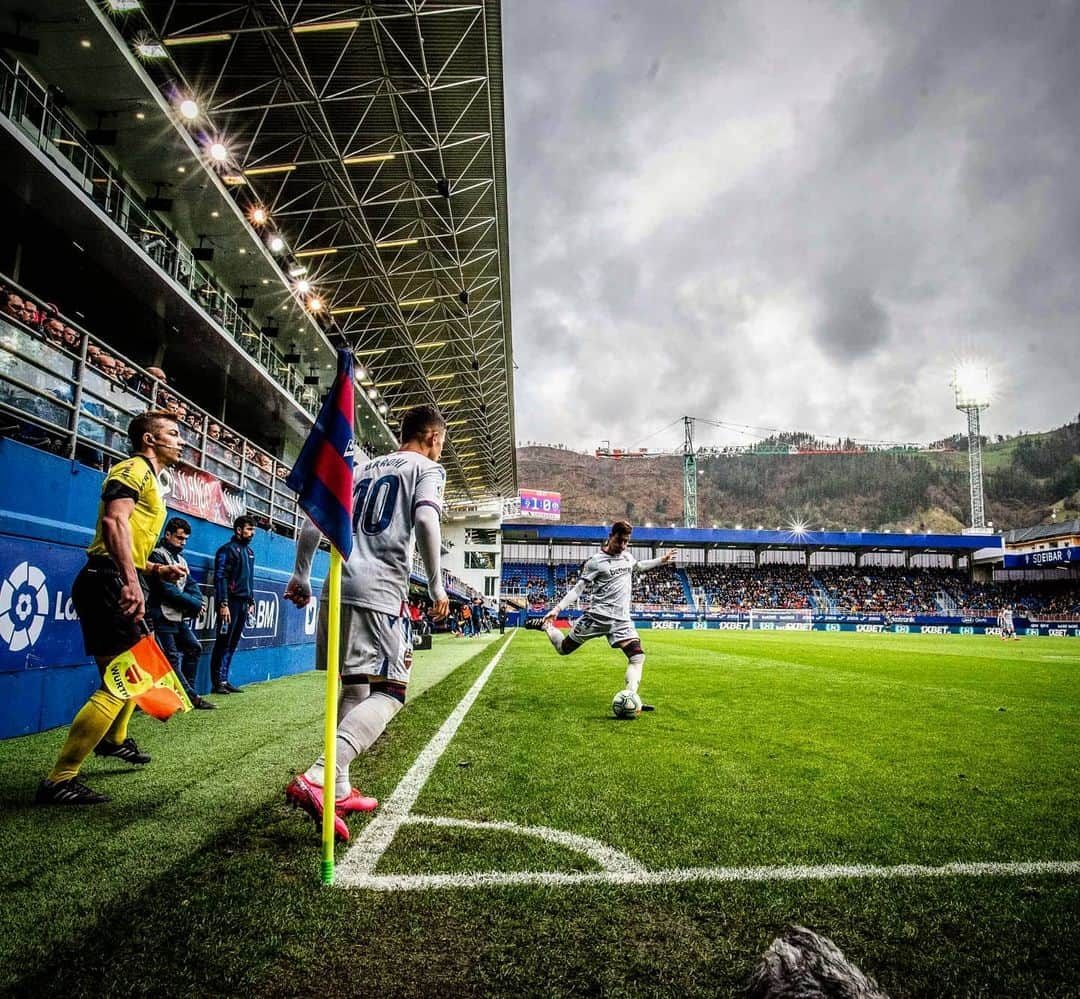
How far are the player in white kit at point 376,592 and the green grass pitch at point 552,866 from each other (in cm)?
47

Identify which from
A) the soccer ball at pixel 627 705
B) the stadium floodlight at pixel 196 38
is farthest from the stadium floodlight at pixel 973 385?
the soccer ball at pixel 627 705

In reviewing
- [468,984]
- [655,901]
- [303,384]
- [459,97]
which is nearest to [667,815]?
[655,901]

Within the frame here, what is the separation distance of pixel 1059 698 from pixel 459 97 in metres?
17.6

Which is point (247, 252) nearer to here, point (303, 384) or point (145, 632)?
point (303, 384)

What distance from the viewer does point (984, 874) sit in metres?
2.45

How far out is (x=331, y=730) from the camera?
2.44 m

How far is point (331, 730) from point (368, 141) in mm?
19160

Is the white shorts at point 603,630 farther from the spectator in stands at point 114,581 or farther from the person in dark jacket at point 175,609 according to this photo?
the spectator in stands at point 114,581

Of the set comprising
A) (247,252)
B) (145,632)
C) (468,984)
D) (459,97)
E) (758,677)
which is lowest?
(758,677)

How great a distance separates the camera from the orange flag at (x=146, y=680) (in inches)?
132

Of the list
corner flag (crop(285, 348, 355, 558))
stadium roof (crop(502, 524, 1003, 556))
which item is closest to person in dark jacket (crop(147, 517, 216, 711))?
corner flag (crop(285, 348, 355, 558))

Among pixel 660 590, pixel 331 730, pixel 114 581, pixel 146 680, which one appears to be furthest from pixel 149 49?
pixel 660 590

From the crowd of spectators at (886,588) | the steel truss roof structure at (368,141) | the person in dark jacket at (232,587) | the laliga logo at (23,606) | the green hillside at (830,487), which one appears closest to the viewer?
the laliga logo at (23,606)

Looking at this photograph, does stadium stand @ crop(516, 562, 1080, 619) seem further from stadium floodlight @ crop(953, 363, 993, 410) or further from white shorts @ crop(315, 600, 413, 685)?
white shorts @ crop(315, 600, 413, 685)
